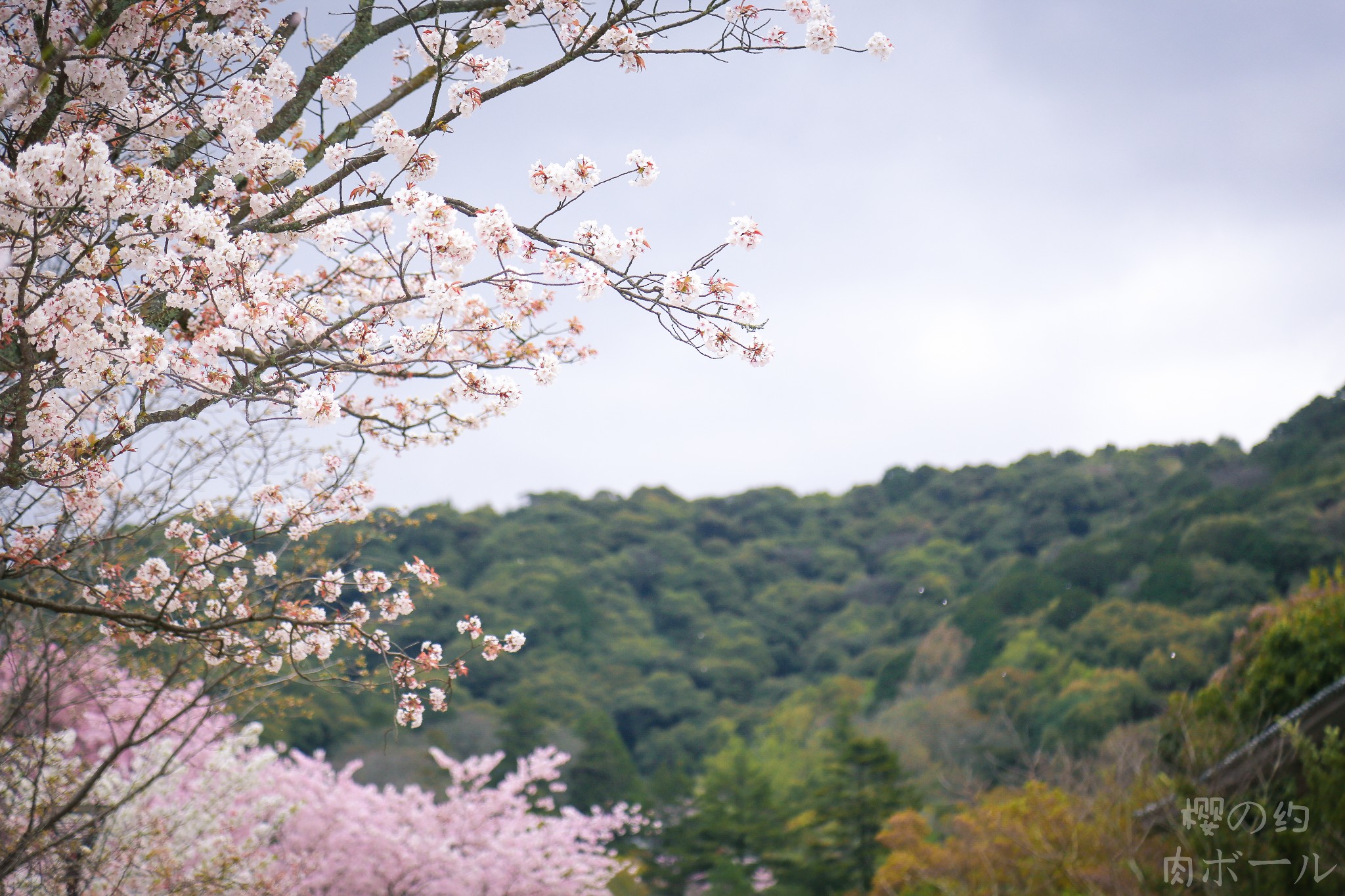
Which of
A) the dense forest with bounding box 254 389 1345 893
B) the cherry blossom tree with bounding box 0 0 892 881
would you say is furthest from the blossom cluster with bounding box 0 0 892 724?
the dense forest with bounding box 254 389 1345 893

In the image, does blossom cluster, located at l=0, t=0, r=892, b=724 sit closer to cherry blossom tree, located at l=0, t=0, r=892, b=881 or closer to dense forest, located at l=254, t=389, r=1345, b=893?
cherry blossom tree, located at l=0, t=0, r=892, b=881

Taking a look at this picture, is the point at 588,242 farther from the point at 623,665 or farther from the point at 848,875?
the point at 623,665

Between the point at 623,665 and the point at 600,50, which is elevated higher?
the point at 623,665

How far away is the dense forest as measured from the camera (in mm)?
13469

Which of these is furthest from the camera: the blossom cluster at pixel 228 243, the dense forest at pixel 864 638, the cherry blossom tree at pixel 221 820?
the dense forest at pixel 864 638

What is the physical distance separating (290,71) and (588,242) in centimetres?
90

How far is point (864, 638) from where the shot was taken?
25.4 metres

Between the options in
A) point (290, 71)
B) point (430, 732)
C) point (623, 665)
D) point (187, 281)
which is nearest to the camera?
point (187, 281)

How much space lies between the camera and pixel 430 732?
57.8ft

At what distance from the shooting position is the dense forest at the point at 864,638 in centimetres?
1347

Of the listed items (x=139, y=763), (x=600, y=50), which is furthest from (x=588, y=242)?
(x=139, y=763)

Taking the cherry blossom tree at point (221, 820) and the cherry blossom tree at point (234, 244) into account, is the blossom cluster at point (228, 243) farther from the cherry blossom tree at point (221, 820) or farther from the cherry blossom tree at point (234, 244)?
the cherry blossom tree at point (221, 820)

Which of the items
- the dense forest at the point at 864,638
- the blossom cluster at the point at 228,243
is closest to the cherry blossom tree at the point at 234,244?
the blossom cluster at the point at 228,243

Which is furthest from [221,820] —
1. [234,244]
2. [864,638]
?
[864,638]
